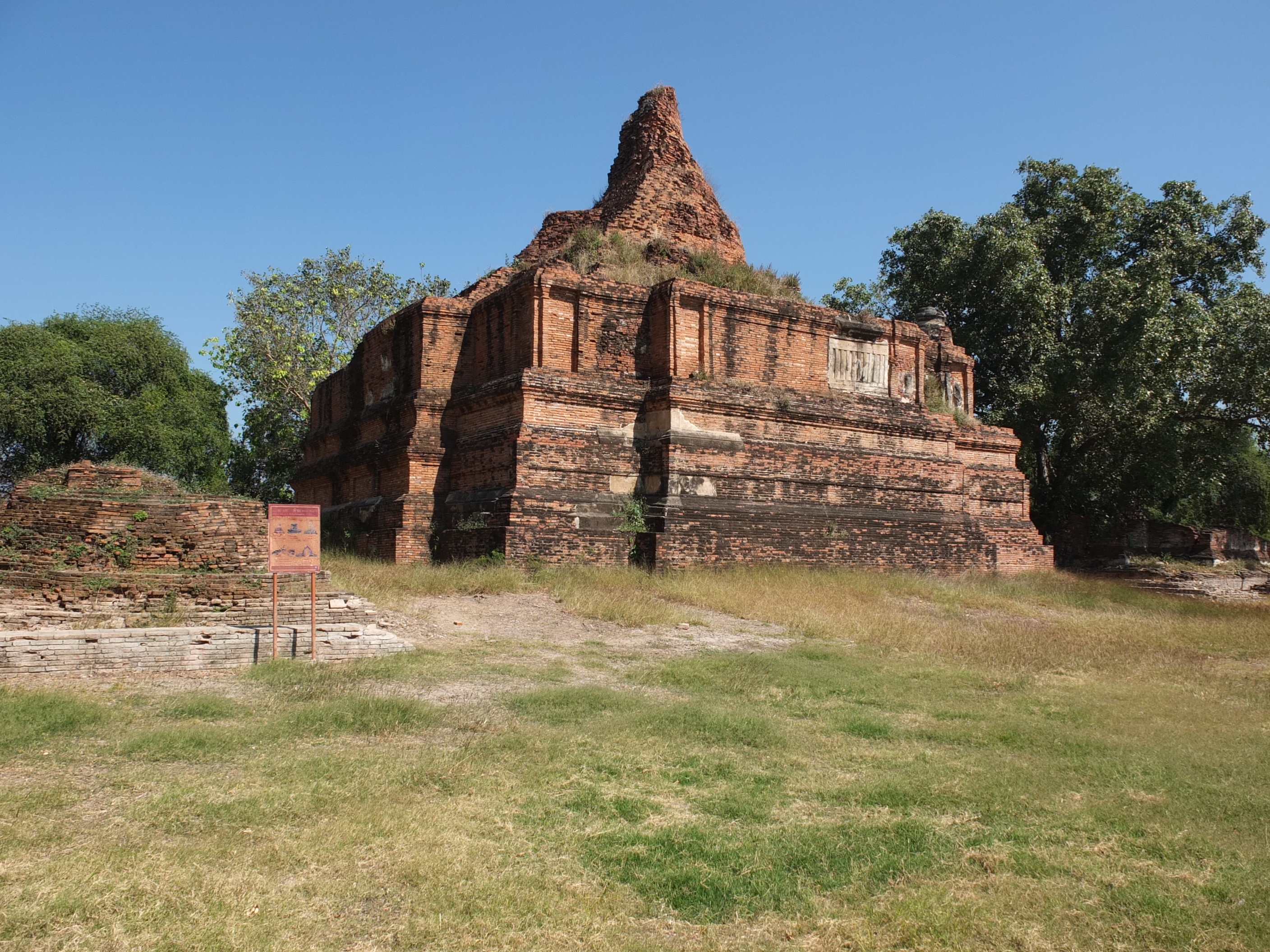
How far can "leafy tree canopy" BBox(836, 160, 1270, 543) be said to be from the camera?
2166cm

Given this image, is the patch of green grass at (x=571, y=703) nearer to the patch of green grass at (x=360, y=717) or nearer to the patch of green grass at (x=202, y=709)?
the patch of green grass at (x=360, y=717)

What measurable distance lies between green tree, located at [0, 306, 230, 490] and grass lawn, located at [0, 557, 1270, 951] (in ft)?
63.7

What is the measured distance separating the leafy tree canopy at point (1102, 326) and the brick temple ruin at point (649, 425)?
707 cm

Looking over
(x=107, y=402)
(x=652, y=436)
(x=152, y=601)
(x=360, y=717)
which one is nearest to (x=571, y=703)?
(x=360, y=717)

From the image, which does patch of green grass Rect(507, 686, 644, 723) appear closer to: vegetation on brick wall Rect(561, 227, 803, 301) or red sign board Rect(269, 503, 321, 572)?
red sign board Rect(269, 503, 321, 572)

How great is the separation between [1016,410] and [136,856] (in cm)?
2233

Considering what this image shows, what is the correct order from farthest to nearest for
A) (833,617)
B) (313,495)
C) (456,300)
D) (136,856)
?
(313,495)
(456,300)
(833,617)
(136,856)

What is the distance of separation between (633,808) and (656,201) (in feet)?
45.0

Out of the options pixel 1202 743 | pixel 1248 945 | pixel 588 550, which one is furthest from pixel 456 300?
pixel 1248 945

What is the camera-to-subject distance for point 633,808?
4387mm

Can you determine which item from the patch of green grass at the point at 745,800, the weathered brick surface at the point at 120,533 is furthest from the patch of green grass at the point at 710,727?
the weathered brick surface at the point at 120,533

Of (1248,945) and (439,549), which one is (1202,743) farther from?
(439,549)

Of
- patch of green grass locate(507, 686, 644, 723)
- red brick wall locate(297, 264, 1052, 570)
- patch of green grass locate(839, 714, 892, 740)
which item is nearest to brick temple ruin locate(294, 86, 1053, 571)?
red brick wall locate(297, 264, 1052, 570)

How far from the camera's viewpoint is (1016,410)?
2297 centimetres
